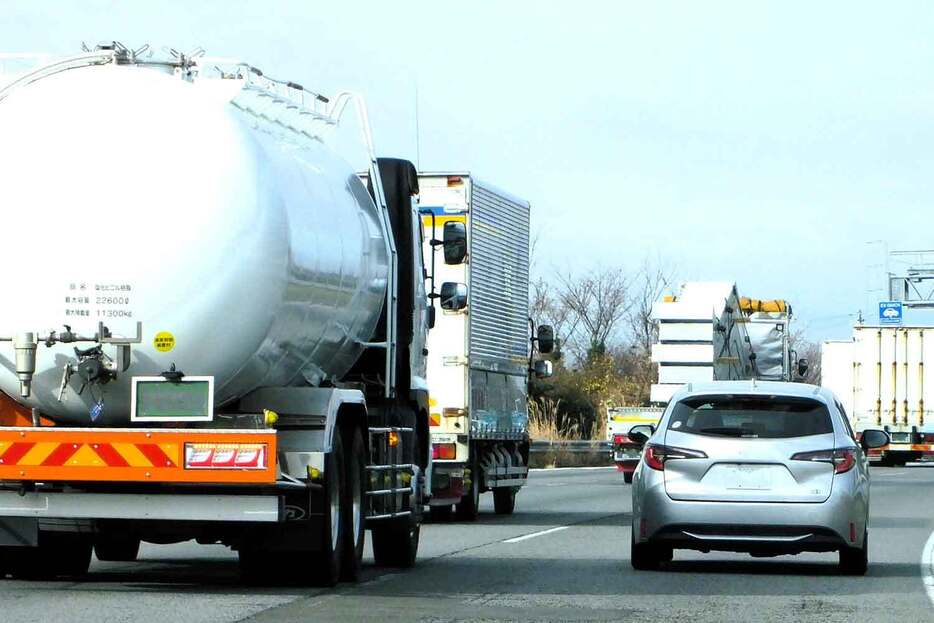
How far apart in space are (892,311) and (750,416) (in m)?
72.0

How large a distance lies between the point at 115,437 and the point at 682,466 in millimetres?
5116

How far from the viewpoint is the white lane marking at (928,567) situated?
14766 millimetres

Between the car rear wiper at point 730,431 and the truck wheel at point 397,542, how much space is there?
2421mm

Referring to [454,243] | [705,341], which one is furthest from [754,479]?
[705,341]

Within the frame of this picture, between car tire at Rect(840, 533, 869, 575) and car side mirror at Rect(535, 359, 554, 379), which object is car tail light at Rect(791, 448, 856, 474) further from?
car side mirror at Rect(535, 359, 554, 379)

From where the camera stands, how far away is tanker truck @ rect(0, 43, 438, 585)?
11.7 meters

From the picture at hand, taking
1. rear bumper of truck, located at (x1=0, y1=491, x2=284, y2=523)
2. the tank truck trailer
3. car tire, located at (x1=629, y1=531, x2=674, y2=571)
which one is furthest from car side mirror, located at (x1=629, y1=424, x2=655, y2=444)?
rear bumper of truck, located at (x1=0, y1=491, x2=284, y2=523)

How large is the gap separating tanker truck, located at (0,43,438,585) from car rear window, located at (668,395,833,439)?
3.71 metres

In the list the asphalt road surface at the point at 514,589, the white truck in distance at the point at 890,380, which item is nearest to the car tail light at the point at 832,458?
the asphalt road surface at the point at 514,589

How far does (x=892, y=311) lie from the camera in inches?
3376

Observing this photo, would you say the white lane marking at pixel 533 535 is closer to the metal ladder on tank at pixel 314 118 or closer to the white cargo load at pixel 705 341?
the metal ladder on tank at pixel 314 118

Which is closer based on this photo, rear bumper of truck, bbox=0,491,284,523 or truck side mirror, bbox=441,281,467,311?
rear bumper of truck, bbox=0,491,284,523

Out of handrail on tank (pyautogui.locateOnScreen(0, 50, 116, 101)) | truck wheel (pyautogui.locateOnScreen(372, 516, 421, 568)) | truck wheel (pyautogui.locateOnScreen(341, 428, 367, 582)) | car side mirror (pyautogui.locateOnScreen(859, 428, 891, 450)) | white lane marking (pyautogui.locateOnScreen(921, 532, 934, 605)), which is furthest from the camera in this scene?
car side mirror (pyautogui.locateOnScreen(859, 428, 891, 450))

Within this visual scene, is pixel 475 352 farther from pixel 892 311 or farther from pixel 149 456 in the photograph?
pixel 892 311
